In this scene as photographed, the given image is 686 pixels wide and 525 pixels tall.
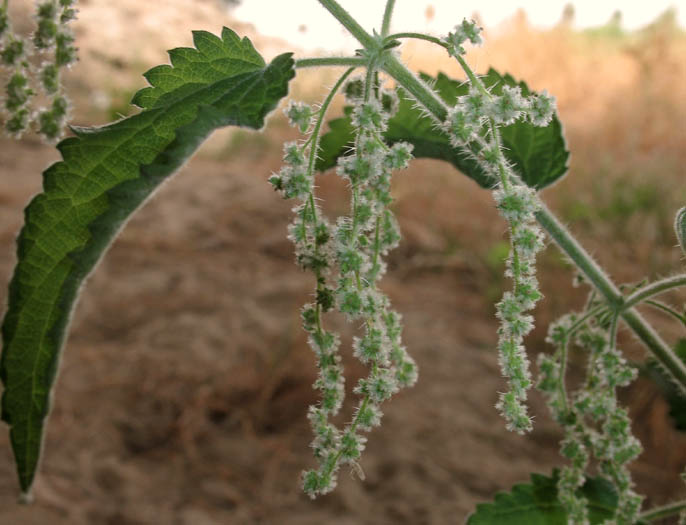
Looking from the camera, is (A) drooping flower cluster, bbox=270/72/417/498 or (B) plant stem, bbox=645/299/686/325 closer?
(A) drooping flower cluster, bbox=270/72/417/498

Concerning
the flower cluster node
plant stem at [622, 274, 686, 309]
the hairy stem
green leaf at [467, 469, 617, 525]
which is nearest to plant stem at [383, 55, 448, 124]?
the hairy stem

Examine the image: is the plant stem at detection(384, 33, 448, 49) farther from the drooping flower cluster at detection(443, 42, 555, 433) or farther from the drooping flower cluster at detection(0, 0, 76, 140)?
the drooping flower cluster at detection(0, 0, 76, 140)

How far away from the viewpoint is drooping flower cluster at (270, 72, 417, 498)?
710 mm

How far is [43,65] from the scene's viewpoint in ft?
2.68

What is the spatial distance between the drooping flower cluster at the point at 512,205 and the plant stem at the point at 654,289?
27cm

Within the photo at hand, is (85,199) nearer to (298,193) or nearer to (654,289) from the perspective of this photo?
(298,193)

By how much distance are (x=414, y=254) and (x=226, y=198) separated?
126cm

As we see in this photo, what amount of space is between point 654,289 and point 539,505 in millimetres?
419

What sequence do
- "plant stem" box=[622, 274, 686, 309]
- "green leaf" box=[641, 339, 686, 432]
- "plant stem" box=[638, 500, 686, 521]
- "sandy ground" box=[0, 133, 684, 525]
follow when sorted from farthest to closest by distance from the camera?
"sandy ground" box=[0, 133, 684, 525] < "green leaf" box=[641, 339, 686, 432] < "plant stem" box=[638, 500, 686, 521] < "plant stem" box=[622, 274, 686, 309]

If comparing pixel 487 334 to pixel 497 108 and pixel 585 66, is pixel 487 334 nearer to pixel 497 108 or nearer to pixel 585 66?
pixel 497 108

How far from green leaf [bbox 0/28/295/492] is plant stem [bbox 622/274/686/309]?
0.54 m

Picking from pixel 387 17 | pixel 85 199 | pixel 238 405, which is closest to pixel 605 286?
pixel 387 17

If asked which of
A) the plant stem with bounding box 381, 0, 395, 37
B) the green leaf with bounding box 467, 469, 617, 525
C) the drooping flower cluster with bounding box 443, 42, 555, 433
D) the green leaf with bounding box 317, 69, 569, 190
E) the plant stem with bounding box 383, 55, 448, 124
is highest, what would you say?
the green leaf with bounding box 317, 69, 569, 190

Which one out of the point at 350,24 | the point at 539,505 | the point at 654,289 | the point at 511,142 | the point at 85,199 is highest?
the point at 511,142
